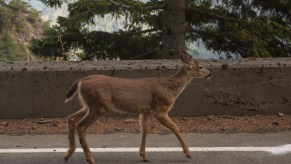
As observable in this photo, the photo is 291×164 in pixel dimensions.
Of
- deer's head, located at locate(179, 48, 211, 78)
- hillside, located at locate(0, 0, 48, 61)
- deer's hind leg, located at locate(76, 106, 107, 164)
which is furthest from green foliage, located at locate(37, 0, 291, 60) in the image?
hillside, located at locate(0, 0, 48, 61)

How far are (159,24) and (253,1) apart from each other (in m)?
2.61

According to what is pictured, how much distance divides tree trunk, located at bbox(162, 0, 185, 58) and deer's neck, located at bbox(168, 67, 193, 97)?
627 cm

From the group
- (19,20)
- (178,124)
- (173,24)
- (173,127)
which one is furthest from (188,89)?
(19,20)

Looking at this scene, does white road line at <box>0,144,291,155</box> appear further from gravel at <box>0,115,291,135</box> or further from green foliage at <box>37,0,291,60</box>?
green foliage at <box>37,0,291,60</box>

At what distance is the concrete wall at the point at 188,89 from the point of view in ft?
24.5

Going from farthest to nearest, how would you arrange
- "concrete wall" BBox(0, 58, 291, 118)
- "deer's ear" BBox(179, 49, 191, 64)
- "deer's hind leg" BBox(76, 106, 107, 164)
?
"concrete wall" BBox(0, 58, 291, 118) → "deer's ear" BBox(179, 49, 191, 64) → "deer's hind leg" BBox(76, 106, 107, 164)

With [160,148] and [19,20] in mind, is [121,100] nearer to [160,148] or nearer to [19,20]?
[160,148]

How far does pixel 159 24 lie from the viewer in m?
14.2

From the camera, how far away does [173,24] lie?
1277 cm

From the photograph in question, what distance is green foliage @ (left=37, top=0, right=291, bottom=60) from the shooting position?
12758mm

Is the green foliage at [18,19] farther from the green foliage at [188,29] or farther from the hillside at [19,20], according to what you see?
the green foliage at [188,29]

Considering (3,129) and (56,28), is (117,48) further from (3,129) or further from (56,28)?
(3,129)

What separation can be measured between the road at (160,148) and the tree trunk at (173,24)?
6.18m

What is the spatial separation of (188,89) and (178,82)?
1.24 metres
